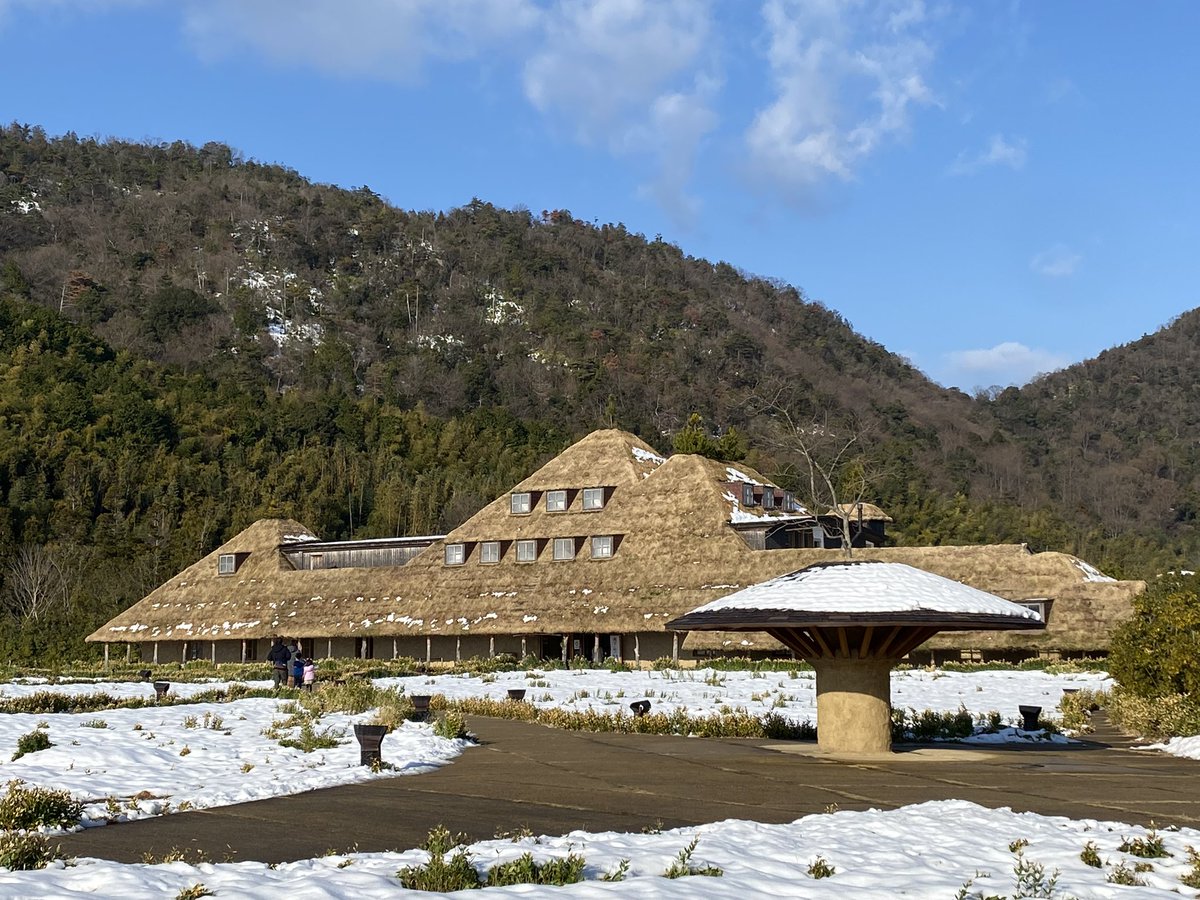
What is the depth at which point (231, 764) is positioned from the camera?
637 inches

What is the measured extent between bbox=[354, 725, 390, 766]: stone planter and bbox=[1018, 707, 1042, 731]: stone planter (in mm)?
11649

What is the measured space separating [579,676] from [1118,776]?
21.8m

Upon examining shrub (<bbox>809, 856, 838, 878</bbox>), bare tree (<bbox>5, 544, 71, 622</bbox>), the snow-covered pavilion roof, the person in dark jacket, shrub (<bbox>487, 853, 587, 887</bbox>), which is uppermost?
bare tree (<bbox>5, 544, 71, 622</bbox>)

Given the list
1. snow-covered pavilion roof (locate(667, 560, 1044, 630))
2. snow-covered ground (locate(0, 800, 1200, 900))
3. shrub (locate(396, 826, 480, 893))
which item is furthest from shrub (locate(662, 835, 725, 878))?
snow-covered pavilion roof (locate(667, 560, 1044, 630))

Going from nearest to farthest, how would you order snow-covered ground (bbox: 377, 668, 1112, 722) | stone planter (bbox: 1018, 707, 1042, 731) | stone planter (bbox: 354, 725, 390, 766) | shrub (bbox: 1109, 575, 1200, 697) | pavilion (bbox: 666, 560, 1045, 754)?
stone planter (bbox: 354, 725, 390, 766)
pavilion (bbox: 666, 560, 1045, 754)
stone planter (bbox: 1018, 707, 1042, 731)
shrub (bbox: 1109, 575, 1200, 697)
snow-covered ground (bbox: 377, 668, 1112, 722)

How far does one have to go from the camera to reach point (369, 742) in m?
15.9

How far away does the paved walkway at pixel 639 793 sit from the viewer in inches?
430

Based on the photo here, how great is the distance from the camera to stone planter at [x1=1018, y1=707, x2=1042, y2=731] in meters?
22.2

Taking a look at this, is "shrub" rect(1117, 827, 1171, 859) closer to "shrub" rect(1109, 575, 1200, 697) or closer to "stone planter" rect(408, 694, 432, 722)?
"shrub" rect(1109, 575, 1200, 697)

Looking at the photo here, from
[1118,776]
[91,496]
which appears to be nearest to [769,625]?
[1118,776]

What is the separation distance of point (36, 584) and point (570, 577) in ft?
109

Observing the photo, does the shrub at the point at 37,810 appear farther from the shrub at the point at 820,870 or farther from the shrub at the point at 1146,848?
Result: the shrub at the point at 1146,848

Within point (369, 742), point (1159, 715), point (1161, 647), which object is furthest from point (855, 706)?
point (1161, 647)

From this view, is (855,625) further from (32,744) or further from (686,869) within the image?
(32,744)
